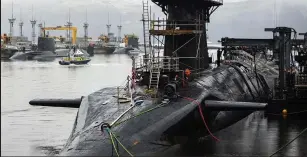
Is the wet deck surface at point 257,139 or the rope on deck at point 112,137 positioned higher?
the rope on deck at point 112,137

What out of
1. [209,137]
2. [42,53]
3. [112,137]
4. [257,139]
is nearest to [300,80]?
[257,139]

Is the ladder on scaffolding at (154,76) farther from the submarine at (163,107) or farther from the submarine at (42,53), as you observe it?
the submarine at (42,53)

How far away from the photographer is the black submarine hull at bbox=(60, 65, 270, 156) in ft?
39.1

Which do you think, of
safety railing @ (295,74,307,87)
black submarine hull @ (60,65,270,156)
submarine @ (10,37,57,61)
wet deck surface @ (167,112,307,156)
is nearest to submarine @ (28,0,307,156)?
black submarine hull @ (60,65,270,156)

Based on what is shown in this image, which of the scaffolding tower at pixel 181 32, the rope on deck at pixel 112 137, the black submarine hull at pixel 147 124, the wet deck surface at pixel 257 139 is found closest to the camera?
the rope on deck at pixel 112 137

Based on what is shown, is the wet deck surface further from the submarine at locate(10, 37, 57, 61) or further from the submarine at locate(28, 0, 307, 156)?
the submarine at locate(10, 37, 57, 61)

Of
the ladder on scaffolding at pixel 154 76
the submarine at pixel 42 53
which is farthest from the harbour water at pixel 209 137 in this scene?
the submarine at pixel 42 53

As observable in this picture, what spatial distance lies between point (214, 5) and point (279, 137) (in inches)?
398

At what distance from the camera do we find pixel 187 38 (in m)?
24.0

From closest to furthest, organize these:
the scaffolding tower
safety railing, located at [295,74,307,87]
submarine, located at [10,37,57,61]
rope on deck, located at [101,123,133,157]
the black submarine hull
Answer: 1. rope on deck, located at [101,123,133,157]
2. the black submarine hull
3. the scaffolding tower
4. safety railing, located at [295,74,307,87]
5. submarine, located at [10,37,57,61]

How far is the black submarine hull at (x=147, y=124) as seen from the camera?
11.9m

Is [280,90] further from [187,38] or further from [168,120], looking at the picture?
[168,120]

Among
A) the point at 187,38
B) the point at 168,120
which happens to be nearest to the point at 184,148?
the point at 168,120

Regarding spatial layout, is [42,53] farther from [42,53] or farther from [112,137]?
[112,137]
